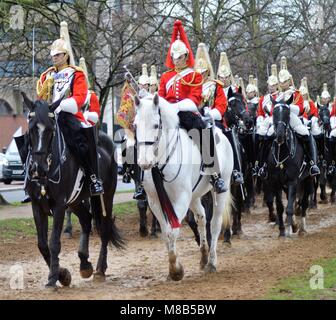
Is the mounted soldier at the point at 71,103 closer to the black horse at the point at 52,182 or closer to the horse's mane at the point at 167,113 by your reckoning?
the black horse at the point at 52,182

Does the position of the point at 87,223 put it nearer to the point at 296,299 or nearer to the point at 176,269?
the point at 176,269

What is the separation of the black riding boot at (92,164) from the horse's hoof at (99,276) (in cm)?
105

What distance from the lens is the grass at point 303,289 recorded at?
809cm

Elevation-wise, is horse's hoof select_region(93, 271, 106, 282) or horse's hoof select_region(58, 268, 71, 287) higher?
horse's hoof select_region(58, 268, 71, 287)

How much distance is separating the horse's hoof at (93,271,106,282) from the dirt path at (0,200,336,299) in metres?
0.07

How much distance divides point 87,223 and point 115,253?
2.47 metres

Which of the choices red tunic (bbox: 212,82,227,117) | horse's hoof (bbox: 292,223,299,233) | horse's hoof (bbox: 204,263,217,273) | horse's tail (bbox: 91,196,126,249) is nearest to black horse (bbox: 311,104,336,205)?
horse's hoof (bbox: 292,223,299,233)

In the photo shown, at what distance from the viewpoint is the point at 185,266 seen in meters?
11.3

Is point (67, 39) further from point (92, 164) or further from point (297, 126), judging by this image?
point (297, 126)

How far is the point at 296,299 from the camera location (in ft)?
25.9

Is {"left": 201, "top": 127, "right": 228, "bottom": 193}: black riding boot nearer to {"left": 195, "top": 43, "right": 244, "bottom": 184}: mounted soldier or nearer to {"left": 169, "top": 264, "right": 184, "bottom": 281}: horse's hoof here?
{"left": 195, "top": 43, "right": 244, "bottom": 184}: mounted soldier

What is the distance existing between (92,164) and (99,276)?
1.45m

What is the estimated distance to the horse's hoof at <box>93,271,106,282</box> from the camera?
1005cm
